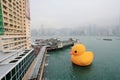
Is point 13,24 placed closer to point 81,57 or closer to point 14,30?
point 14,30

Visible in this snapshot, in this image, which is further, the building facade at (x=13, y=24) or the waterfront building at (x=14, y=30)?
the building facade at (x=13, y=24)

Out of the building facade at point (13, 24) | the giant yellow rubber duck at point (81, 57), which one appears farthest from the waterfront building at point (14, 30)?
the giant yellow rubber duck at point (81, 57)

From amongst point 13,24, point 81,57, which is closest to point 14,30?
point 13,24

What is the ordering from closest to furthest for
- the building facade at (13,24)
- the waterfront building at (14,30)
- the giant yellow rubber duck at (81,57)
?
the waterfront building at (14,30), the giant yellow rubber duck at (81,57), the building facade at (13,24)

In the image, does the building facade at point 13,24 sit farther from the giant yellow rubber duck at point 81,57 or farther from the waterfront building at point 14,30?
the giant yellow rubber duck at point 81,57

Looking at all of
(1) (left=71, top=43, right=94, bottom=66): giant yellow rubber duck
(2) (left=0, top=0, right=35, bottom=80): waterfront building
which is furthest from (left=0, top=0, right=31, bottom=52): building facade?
(1) (left=71, top=43, right=94, bottom=66): giant yellow rubber duck

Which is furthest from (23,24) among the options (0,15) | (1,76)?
(1,76)

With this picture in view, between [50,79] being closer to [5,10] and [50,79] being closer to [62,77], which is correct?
[62,77]

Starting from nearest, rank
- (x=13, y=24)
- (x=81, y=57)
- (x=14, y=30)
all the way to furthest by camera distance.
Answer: (x=81, y=57), (x=13, y=24), (x=14, y=30)
